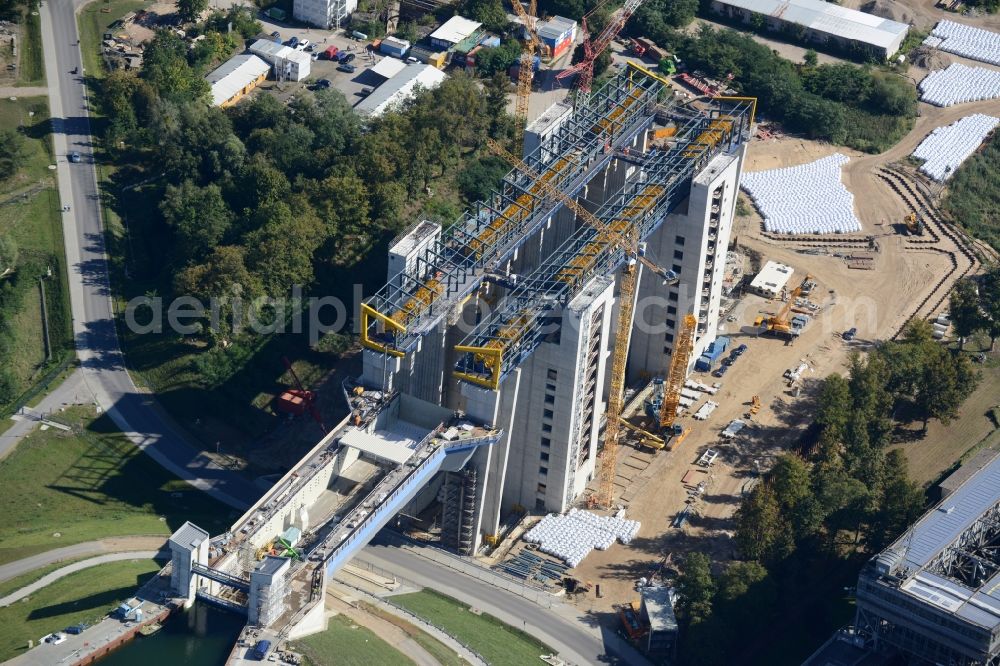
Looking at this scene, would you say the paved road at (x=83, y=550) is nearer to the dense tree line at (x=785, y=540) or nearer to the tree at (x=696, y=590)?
the tree at (x=696, y=590)

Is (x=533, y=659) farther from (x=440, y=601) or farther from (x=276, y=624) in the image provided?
(x=276, y=624)

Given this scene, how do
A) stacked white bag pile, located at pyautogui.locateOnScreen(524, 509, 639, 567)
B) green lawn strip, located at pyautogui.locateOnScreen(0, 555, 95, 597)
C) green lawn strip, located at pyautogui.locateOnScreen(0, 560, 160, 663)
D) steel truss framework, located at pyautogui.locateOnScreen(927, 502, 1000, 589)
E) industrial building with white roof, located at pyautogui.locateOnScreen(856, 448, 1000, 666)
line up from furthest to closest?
stacked white bag pile, located at pyautogui.locateOnScreen(524, 509, 639, 567) → green lawn strip, located at pyautogui.locateOnScreen(0, 555, 95, 597) → steel truss framework, located at pyautogui.locateOnScreen(927, 502, 1000, 589) → green lawn strip, located at pyautogui.locateOnScreen(0, 560, 160, 663) → industrial building with white roof, located at pyautogui.locateOnScreen(856, 448, 1000, 666)

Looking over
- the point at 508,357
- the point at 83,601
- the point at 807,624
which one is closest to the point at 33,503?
the point at 83,601

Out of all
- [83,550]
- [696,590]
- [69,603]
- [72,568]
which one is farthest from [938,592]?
[83,550]

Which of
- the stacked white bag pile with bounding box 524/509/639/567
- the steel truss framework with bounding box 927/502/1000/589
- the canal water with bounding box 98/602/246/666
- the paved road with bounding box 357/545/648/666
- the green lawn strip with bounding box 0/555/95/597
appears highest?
the steel truss framework with bounding box 927/502/1000/589

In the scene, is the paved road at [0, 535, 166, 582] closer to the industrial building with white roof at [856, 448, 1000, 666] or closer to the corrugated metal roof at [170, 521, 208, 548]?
the corrugated metal roof at [170, 521, 208, 548]

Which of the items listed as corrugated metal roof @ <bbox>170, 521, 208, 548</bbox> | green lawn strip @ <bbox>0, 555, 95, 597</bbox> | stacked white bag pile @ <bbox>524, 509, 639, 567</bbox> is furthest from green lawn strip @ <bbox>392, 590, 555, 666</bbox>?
green lawn strip @ <bbox>0, 555, 95, 597</bbox>

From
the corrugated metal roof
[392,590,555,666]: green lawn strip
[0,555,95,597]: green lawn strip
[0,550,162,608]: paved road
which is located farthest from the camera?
[0,555,95,597]: green lawn strip

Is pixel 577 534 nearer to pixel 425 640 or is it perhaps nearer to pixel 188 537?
pixel 425 640
